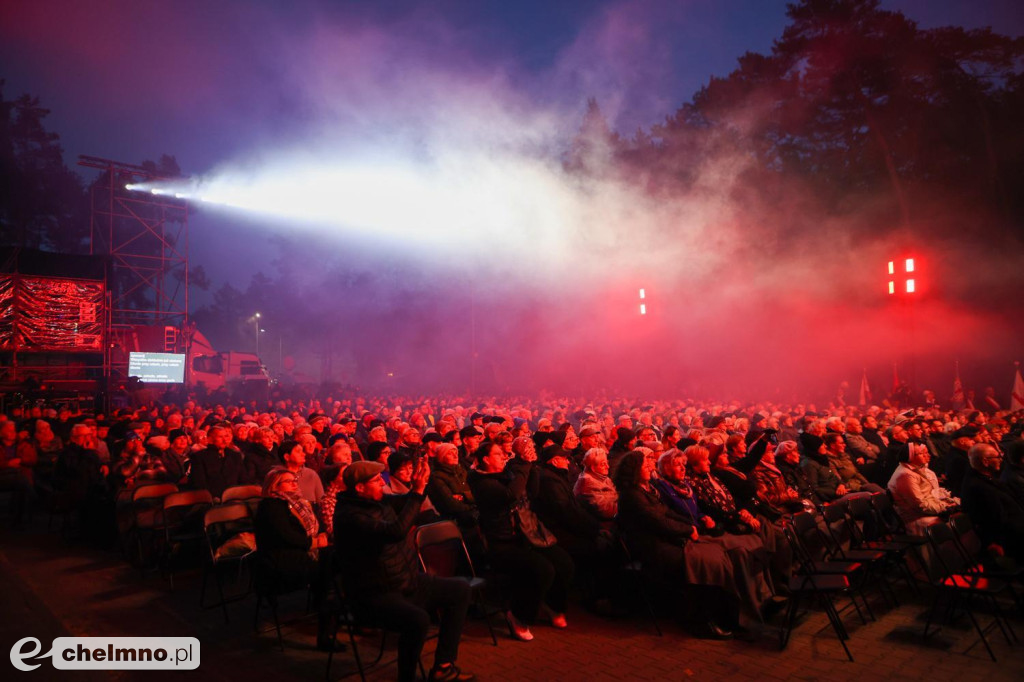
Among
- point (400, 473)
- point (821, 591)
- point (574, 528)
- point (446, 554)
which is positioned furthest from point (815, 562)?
point (400, 473)

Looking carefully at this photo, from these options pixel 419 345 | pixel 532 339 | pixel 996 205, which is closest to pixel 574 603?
pixel 996 205

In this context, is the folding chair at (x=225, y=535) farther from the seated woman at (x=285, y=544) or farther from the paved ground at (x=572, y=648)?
the seated woman at (x=285, y=544)

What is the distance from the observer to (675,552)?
206 inches

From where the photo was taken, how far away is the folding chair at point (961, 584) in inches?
181

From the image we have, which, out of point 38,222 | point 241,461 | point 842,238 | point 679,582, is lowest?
point 679,582

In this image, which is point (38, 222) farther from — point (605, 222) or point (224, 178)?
point (605, 222)

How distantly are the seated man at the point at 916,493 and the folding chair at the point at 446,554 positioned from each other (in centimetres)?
407

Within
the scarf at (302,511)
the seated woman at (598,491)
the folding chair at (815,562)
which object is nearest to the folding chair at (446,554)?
the scarf at (302,511)

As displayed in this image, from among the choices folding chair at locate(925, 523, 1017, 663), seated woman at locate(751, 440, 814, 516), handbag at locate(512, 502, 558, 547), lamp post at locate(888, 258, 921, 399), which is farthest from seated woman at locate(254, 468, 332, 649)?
lamp post at locate(888, 258, 921, 399)

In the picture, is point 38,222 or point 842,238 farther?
point 38,222

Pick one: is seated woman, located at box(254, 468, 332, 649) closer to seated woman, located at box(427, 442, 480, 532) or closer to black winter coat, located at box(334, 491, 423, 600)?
black winter coat, located at box(334, 491, 423, 600)

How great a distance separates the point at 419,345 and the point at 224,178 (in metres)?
17.3

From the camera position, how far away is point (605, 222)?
24.8 metres

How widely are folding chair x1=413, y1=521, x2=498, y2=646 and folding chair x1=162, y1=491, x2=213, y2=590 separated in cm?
282
